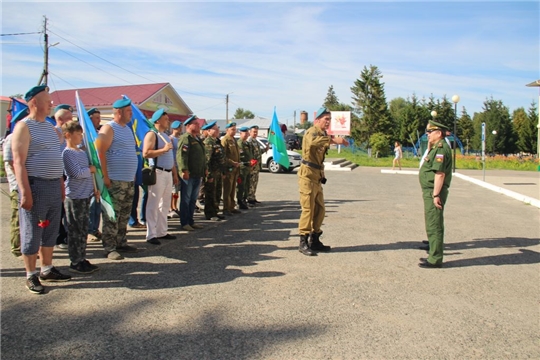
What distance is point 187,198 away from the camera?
23.9 feet

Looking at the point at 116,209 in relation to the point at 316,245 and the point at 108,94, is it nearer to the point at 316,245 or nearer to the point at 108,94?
the point at 316,245

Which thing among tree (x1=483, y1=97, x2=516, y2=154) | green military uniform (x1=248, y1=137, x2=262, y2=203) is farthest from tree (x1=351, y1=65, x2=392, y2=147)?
green military uniform (x1=248, y1=137, x2=262, y2=203)

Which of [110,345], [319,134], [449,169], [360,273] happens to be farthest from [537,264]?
[110,345]

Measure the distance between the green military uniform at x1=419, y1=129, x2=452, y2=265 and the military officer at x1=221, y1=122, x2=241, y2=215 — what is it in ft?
14.6

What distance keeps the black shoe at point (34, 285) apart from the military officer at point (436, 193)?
14.7ft

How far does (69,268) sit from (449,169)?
16.4ft

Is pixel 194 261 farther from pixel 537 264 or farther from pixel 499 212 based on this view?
pixel 499 212

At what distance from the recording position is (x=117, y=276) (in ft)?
15.5

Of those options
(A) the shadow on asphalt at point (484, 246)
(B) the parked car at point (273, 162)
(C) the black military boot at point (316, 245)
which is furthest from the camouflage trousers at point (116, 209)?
(B) the parked car at point (273, 162)

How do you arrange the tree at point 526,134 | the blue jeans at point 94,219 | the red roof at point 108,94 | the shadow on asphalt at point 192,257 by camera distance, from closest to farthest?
the shadow on asphalt at point 192,257
the blue jeans at point 94,219
the red roof at point 108,94
the tree at point 526,134

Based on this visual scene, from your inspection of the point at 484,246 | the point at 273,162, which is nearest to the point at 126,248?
the point at 484,246

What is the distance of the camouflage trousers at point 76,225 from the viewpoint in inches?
185

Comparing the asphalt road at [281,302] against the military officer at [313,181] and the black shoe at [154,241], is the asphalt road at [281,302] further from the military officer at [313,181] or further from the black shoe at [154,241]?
the military officer at [313,181]

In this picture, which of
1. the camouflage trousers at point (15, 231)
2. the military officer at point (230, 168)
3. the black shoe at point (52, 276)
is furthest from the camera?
the military officer at point (230, 168)
